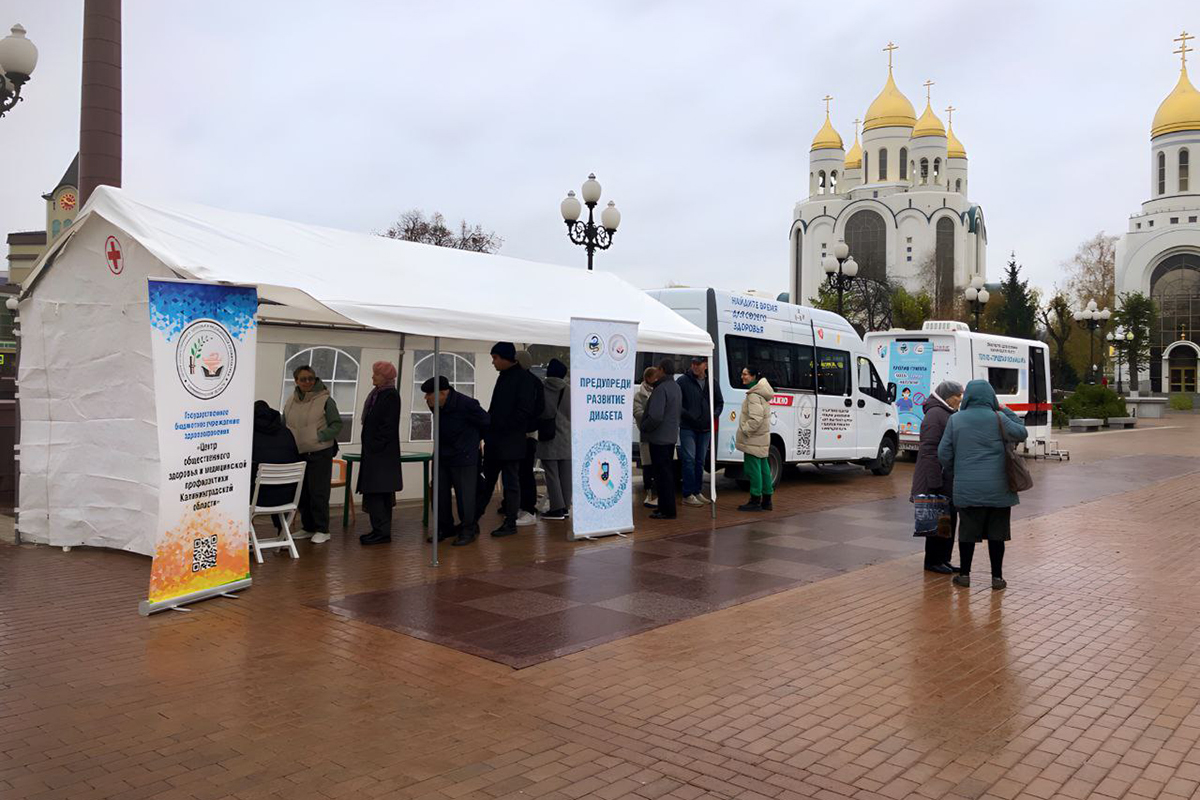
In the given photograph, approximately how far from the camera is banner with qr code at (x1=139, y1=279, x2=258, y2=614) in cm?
657

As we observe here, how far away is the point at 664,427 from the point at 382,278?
3915mm

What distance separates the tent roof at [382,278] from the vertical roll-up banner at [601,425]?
0.34 m

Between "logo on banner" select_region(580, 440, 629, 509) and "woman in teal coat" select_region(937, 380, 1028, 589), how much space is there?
11.0ft

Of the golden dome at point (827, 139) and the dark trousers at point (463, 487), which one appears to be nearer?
the dark trousers at point (463, 487)

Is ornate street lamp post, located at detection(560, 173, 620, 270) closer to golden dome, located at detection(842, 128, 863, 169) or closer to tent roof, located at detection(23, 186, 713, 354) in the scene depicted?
tent roof, located at detection(23, 186, 713, 354)

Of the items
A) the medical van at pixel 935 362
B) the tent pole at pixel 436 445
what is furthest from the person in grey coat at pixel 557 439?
the medical van at pixel 935 362

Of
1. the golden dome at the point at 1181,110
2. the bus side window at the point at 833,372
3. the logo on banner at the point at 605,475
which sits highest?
the golden dome at the point at 1181,110

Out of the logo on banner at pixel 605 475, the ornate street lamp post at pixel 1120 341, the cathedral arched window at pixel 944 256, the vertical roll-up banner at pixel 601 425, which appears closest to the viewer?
the vertical roll-up banner at pixel 601 425

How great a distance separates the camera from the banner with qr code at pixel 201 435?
657 centimetres

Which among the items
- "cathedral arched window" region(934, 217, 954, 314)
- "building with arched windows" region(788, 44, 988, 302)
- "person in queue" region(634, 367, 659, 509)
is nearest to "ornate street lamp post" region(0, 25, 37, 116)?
"person in queue" region(634, 367, 659, 509)

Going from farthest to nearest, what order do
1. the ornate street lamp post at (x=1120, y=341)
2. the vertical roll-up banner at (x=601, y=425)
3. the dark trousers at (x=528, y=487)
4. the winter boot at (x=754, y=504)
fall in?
the ornate street lamp post at (x=1120, y=341)
the winter boot at (x=754, y=504)
the dark trousers at (x=528, y=487)
the vertical roll-up banner at (x=601, y=425)

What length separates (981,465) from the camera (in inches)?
302

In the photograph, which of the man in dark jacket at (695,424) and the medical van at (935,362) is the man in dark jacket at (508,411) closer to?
the man in dark jacket at (695,424)

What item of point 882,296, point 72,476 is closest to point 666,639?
point 72,476
